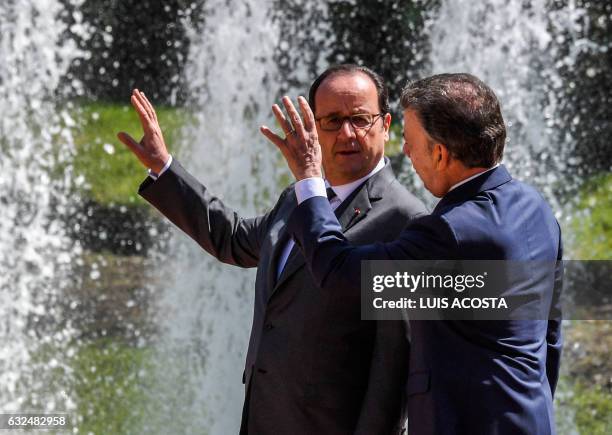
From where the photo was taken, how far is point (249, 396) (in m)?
2.44

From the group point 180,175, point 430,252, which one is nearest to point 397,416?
point 430,252

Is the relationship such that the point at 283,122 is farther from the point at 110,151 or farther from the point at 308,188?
the point at 110,151

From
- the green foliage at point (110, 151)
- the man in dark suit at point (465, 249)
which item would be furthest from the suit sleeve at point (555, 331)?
the green foliage at point (110, 151)

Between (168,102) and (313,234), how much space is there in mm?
8975

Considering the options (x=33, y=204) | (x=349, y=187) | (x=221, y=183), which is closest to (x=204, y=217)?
(x=349, y=187)

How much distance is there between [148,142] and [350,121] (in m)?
0.53

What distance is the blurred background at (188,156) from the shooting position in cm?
659

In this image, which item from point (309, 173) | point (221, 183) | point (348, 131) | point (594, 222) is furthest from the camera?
point (594, 222)

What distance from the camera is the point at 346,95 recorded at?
8.12 ft

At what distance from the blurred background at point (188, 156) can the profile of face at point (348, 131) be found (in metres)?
3.55

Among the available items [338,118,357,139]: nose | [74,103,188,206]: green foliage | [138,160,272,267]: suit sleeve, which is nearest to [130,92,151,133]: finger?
[138,160,272,267]: suit sleeve

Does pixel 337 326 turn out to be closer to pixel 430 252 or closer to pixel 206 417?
pixel 430 252

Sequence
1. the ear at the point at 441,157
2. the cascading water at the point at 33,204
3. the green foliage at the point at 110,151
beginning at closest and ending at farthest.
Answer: the ear at the point at 441,157
the cascading water at the point at 33,204
the green foliage at the point at 110,151

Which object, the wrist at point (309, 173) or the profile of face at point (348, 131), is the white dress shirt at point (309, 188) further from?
the profile of face at point (348, 131)
